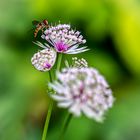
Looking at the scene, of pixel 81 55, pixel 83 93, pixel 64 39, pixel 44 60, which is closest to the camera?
pixel 83 93

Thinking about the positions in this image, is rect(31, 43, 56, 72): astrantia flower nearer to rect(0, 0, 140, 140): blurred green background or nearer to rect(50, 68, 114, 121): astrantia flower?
rect(50, 68, 114, 121): astrantia flower

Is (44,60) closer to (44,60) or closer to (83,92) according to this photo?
(44,60)

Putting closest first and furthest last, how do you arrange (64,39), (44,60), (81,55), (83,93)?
(83,93) → (44,60) → (64,39) → (81,55)

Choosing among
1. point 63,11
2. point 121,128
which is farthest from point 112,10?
point 121,128

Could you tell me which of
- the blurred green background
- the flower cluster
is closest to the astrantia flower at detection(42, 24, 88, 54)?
the flower cluster

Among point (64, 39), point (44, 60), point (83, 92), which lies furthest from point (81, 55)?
point (83, 92)
